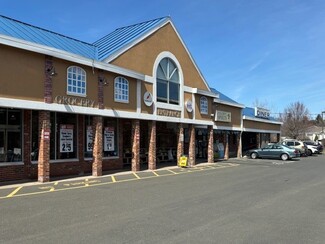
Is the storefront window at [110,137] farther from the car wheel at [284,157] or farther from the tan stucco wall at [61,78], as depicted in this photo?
the car wheel at [284,157]

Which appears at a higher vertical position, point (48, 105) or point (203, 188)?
point (48, 105)

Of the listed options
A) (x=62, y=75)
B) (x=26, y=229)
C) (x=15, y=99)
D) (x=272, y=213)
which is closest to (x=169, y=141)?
(x=62, y=75)

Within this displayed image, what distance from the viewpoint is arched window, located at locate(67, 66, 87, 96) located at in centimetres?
1673

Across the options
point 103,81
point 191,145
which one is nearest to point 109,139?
point 103,81

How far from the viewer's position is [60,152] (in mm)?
18109

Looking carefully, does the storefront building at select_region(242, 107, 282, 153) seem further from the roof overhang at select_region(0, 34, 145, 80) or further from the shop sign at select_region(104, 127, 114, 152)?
the roof overhang at select_region(0, 34, 145, 80)

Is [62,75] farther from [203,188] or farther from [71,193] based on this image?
[203,188]

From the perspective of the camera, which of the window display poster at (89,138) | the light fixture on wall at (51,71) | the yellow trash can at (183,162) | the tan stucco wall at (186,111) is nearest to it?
the light fixture on wall at (51,71)

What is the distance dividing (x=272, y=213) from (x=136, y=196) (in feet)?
A: 14.6

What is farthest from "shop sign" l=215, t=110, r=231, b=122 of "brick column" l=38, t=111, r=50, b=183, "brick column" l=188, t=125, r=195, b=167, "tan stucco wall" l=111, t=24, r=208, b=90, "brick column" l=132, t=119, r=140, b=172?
"brick column" l=38, t=111, r=50, b=183

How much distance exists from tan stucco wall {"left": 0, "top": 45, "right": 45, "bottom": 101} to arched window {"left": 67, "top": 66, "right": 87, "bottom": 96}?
145 centimetres

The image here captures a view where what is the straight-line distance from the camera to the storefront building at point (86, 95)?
15.1 meters

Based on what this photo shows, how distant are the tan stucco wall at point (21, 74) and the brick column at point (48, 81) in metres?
0.14

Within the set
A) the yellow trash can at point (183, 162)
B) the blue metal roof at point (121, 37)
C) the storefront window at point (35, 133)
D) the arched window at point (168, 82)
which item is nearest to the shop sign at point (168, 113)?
the arched window at point (168, 82)
